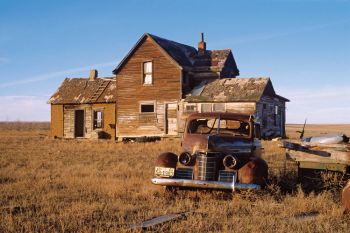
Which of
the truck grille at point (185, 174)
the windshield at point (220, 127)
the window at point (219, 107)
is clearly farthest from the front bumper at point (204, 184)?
the window at point (219, 107)

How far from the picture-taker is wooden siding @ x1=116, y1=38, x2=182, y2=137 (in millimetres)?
27234

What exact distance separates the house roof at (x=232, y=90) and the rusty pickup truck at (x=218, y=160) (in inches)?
594

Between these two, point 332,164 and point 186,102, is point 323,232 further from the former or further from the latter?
point 186,102

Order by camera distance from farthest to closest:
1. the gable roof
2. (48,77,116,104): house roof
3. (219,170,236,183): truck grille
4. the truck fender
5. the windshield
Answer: (48,77,116,104): house roof → the gable roof → the windshield → (219,170,236,183): truck grille → the truck fender

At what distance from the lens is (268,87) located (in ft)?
88.5

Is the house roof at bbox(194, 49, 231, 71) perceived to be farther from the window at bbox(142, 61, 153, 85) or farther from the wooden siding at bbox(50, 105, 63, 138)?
the wooden siding at bbox(50, 105, 63, 138)

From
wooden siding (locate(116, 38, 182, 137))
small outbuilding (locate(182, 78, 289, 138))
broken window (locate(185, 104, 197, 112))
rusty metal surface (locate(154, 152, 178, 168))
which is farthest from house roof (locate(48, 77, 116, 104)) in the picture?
rusty metal surface (locate(154, 152, 178, 168))

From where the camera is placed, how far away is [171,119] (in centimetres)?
2717

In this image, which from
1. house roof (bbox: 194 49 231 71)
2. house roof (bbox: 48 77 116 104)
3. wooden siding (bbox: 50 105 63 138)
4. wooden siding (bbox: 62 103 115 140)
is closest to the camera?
house roof (bbox: 194 49 231 71)

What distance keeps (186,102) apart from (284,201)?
62.1 ft

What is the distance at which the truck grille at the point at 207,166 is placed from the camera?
26.4ft

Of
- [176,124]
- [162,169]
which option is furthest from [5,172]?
[176,124]

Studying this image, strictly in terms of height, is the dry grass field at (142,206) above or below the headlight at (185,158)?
below

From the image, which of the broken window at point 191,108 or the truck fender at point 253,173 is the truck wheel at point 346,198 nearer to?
the truck fender at point 253,173
